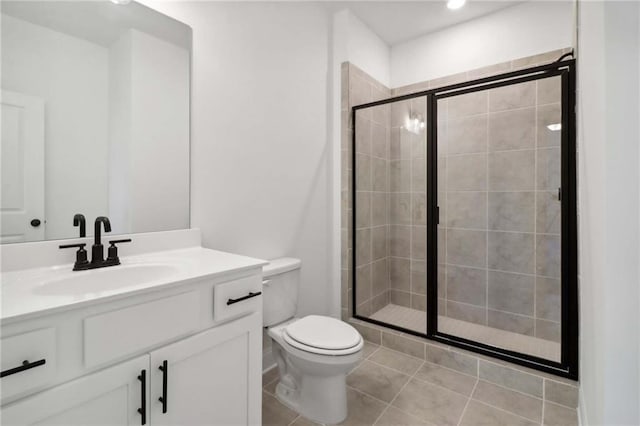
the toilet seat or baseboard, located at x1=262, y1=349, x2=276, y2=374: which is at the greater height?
the toilet seat

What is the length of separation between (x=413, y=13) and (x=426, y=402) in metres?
2.70

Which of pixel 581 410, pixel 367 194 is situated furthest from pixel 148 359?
pixel 367 194

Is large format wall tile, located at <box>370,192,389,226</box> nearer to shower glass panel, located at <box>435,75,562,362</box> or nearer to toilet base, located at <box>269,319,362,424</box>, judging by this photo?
shower glass panel, located at <box>435,75,562,362</box>

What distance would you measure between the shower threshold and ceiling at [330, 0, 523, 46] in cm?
239

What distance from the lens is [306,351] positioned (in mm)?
1480

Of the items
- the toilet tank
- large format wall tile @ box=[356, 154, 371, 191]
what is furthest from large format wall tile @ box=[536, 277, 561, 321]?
the toilet tank

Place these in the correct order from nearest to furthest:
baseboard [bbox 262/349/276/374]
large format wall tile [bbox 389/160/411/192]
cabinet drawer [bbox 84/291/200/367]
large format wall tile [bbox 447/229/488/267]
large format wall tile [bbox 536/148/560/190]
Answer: cabinet drawer [bbox 84/291/200/367], baseboard [bbox 262/349/276/374], large format wall tile [bbox 536/148/560/190], large format wall tile [bbox 447/229/488/267], large format wall tile [bbox 389/160/411/192]

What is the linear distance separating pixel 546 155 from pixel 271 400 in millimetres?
2399

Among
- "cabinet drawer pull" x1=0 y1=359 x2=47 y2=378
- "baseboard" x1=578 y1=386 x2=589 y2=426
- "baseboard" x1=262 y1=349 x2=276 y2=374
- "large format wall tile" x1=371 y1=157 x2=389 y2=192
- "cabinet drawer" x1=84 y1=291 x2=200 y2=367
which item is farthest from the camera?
"large format wall tile" x1=371 y1=157 x2=389 y2=192

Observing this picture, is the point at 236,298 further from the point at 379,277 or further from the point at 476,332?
the point at 476,332

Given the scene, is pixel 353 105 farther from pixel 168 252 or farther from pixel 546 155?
pixel 168 252

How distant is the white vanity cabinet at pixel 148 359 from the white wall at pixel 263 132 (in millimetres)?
619

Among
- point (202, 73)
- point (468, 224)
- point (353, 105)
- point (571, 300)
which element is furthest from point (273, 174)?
point (571, 300)

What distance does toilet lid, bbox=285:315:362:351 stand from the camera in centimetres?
148
